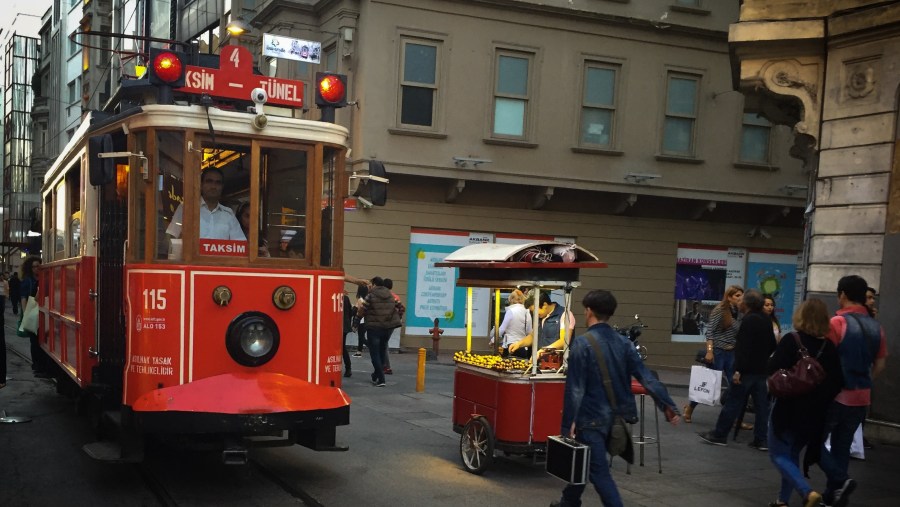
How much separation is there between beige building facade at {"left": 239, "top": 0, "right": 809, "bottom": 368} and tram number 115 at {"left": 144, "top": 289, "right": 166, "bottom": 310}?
12.7 meters

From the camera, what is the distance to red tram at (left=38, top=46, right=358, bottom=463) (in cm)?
704

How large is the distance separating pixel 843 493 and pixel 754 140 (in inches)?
696

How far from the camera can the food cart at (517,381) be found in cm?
805

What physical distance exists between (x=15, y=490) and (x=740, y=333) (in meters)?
7.43

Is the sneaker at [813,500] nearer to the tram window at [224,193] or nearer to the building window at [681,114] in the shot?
the tram window at [224,193]

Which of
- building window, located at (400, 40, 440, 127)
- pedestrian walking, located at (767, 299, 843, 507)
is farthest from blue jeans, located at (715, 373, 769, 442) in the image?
A: building window, located at (400, 40, 440, 127)

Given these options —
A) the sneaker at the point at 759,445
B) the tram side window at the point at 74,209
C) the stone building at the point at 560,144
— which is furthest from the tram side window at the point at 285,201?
the stone building at the point at 560,144

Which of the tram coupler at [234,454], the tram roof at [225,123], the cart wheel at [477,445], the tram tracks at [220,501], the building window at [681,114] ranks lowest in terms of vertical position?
the tram tracks at [220,501]

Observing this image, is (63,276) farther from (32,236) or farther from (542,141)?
(542,141)

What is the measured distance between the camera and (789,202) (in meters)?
23.2

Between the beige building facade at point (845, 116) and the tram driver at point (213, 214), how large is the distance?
7.53 meters

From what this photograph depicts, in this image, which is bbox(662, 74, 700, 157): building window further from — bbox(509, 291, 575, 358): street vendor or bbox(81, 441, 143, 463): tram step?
bbox(81, 441, 143, 463): tram step

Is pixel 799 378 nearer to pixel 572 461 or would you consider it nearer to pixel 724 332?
pixel 572 461

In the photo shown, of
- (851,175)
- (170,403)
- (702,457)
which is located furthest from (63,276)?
(851,175)
